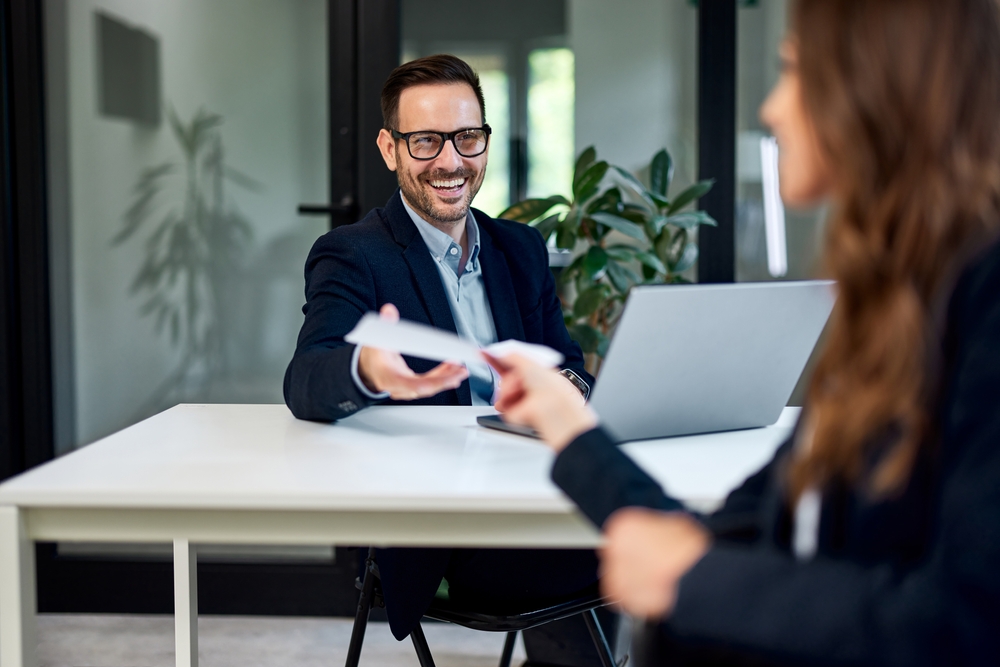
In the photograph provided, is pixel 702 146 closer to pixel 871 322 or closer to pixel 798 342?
pixel 798 342

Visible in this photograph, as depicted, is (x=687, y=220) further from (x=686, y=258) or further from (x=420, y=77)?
(x=420, y=77)

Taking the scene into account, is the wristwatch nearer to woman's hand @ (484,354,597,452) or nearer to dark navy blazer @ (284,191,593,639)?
dark navy blazer @ (284,191,593,639)

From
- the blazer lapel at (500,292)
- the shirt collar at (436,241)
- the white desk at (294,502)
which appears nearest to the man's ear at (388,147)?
the shirt collar at (436,241)

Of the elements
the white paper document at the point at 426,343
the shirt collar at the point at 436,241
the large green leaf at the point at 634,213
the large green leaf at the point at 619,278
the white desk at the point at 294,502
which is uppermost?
the large green leaf at the point at 634,213

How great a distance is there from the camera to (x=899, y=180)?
612mm

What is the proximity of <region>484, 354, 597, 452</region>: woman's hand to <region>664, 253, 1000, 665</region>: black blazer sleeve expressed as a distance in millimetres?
234

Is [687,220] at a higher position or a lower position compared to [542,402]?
higher

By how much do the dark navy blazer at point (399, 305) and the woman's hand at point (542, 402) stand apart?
508 mm

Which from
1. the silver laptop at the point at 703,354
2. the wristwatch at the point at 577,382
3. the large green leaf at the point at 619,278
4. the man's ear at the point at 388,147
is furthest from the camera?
the large green leaf at the point at 619,278

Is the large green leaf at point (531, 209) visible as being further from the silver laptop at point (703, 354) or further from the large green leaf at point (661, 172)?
the silver laptop at point (703, 354)

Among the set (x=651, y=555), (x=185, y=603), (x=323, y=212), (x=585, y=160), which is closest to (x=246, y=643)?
(x=185, y=603)

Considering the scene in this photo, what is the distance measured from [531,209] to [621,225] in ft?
0.83

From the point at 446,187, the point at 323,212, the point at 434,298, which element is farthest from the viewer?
the point at 323,212

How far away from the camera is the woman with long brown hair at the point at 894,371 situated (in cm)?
58
